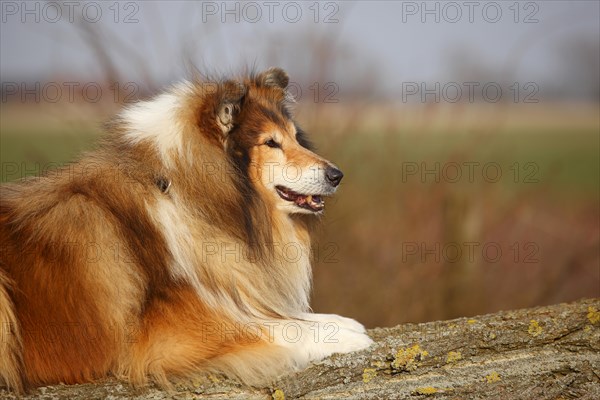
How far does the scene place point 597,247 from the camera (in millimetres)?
7051

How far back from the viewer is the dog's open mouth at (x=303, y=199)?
12.4 feet

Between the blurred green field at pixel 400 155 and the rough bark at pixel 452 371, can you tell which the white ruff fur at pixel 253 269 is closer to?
the rough bark at pixel 452 371

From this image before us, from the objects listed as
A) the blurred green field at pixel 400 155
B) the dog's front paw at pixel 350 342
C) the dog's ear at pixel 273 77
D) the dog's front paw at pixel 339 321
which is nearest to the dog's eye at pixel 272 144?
the dog's ear at pixel 273 77

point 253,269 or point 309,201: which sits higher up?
point 309,201

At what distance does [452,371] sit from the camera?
9.74ft

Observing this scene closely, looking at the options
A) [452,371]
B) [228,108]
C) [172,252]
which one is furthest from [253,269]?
[452,371]

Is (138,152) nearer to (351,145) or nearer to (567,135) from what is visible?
(351,145)

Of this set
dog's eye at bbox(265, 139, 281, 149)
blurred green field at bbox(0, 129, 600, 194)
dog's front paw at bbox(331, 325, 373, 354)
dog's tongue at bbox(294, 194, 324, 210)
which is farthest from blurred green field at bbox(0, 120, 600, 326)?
dog's front paw at bbox(331, 325, 373, 354)

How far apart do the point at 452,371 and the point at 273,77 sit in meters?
2.19

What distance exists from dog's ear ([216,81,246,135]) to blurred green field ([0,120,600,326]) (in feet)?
9.53

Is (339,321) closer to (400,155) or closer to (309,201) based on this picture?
(309,201)

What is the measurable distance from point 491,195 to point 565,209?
1686 millimetres

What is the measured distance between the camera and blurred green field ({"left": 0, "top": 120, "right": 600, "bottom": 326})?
6.82 metres

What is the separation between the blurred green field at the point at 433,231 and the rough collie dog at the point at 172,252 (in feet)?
9.18
